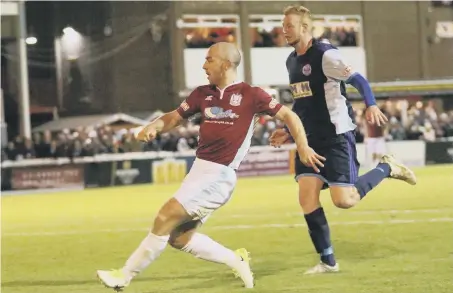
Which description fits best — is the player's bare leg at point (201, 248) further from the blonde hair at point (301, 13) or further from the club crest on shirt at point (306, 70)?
the blonde hair at point (301, 13)

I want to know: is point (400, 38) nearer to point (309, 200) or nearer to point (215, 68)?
point (309, 200)

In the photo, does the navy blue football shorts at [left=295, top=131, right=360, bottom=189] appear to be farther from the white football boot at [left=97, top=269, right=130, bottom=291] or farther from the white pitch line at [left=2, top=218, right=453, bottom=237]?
the white pitch line at [left=2, top=218, right=453, bottom=237]

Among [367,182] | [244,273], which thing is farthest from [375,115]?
[244,273]

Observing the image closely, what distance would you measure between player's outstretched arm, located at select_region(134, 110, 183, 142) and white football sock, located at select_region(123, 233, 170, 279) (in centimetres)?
79

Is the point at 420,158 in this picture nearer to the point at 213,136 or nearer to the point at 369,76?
the point at 369,76

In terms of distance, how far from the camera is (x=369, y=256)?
30.6ft

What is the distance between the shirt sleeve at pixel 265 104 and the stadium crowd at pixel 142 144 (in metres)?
17.3

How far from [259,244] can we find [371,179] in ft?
7.72

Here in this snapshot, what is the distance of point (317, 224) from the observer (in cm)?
842

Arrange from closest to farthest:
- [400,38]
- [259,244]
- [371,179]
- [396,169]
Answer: [371,179]
[396,169]
[259,244]
[400,38]

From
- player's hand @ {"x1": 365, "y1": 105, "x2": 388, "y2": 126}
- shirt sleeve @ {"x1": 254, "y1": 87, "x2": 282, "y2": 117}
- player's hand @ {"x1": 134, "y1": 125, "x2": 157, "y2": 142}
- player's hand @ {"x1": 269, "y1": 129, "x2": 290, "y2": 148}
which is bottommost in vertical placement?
player's hand @ {"x1": 269, "y1": 129, "x2": 290, "y2": 148}

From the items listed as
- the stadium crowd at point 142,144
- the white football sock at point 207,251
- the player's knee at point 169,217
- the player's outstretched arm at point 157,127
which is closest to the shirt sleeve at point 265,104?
the player's outstretched arm at point 157,127

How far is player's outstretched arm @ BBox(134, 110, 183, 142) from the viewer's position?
7270 mm

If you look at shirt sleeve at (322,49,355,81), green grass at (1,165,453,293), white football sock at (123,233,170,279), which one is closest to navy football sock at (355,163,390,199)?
→ green grass at (1,165,453,293)
